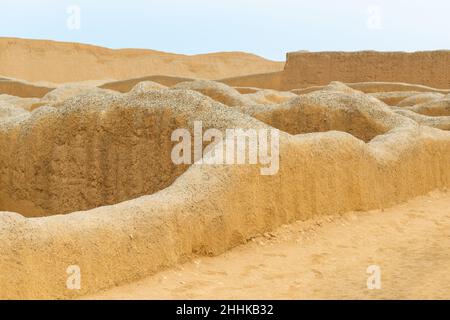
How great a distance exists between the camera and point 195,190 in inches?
223

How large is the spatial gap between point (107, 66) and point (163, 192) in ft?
150

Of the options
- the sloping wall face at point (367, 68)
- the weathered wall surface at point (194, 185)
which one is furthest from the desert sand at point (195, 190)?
the sloping wall face at point (367, 68)

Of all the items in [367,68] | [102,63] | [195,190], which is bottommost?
[195,190]

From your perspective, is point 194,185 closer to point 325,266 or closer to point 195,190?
point 195,190

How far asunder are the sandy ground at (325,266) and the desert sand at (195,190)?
0.03 meters

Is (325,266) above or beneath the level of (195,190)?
beneath

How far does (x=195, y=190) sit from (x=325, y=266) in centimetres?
130

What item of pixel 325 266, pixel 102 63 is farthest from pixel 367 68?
pixel 102 63

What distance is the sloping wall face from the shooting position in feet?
78.6

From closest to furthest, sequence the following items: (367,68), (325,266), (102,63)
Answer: (325,266) → (367,68) → (102,63)

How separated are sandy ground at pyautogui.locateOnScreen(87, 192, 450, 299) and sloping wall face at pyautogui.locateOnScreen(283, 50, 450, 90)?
701 inches

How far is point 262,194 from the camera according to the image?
628 cm

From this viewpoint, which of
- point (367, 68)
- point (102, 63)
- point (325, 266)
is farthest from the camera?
point (102, 63)
